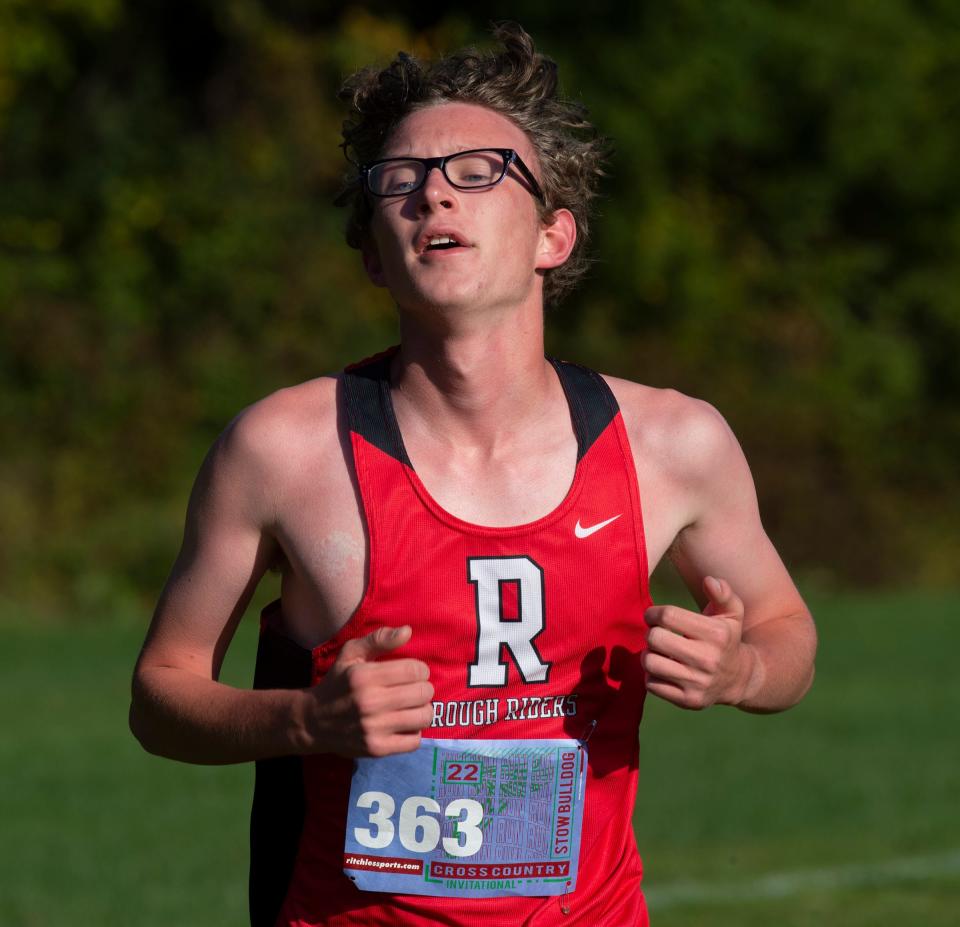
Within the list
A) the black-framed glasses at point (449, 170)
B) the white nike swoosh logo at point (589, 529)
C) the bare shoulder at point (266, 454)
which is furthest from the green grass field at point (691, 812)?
the black-framed glasses at point (449, 170)

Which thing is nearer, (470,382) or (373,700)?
(373,700)

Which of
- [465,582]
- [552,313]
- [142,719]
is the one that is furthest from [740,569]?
[552,313]

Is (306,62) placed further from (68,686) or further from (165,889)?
(165,889)

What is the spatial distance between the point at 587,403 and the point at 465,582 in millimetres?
474

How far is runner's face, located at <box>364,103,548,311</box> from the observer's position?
313 cm

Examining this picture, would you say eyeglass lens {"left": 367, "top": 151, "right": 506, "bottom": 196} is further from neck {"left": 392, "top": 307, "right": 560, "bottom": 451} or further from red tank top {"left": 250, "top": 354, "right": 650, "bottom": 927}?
red tank top {"left": 250, "top": 354, "right": 650, "bottom": 927}

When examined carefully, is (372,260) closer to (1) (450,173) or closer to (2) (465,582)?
(1) (450,173)

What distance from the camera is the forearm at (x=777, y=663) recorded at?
3.17m

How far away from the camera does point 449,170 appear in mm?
3211

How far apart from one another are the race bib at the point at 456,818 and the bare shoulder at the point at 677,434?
572 mm

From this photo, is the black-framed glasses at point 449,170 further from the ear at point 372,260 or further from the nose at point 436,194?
the ear at point 372,260

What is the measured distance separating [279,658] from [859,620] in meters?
16.2

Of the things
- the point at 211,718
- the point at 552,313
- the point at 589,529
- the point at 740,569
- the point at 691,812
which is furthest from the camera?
the point at 552,313

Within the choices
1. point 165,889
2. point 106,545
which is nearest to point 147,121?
point 106,545
